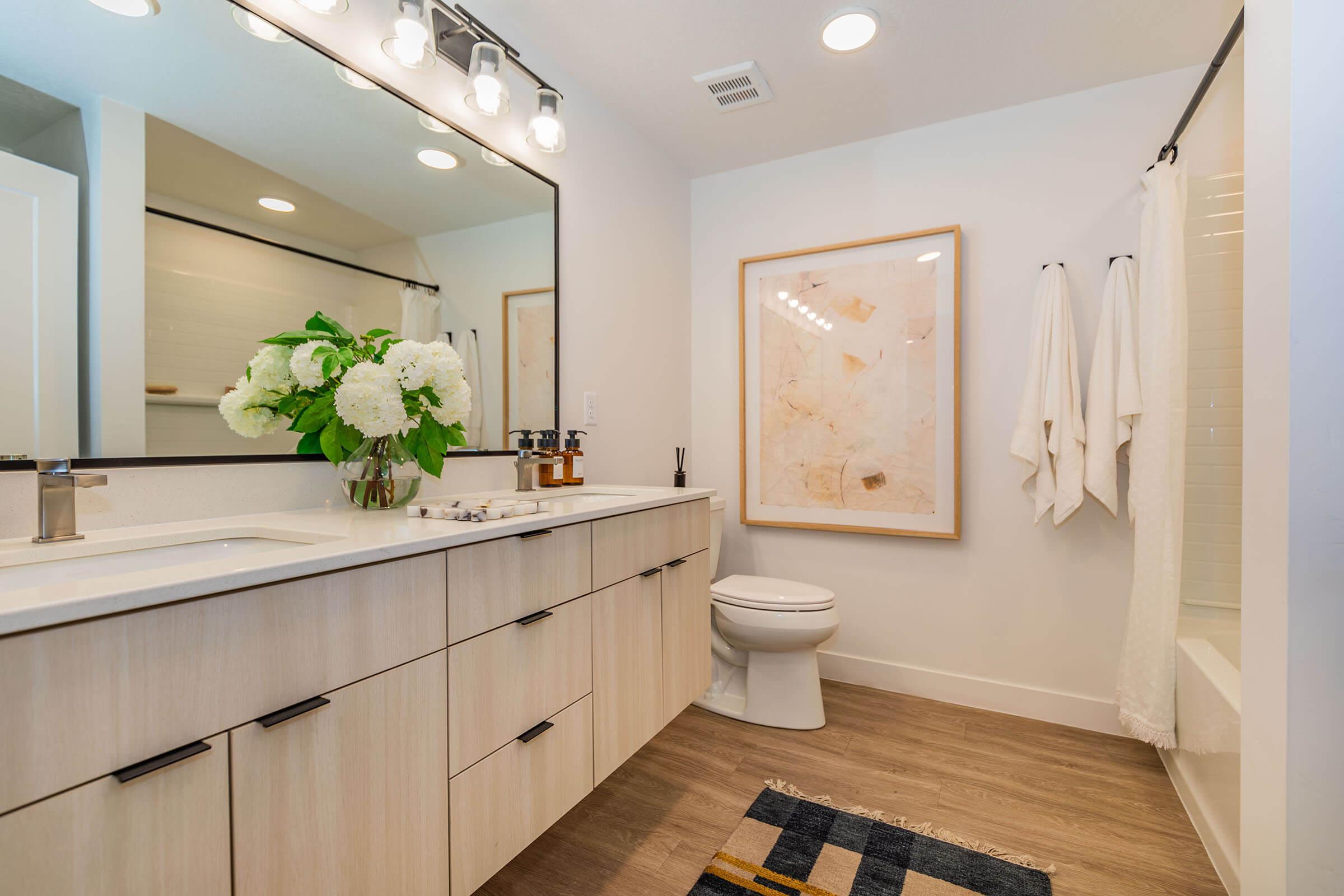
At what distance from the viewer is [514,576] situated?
1.12 meters

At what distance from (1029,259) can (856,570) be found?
139 cm

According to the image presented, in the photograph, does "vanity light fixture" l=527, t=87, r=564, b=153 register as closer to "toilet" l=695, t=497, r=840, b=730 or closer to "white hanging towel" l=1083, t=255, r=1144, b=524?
"toilet" l=695, t=497, r=840, b=730

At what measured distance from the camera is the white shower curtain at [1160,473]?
1702 millimetres

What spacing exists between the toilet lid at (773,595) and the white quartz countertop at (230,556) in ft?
2.79

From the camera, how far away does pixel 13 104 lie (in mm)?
922

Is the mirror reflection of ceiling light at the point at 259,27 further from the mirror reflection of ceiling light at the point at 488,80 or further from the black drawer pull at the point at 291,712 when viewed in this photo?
the black drawer pull at the point at 291,712

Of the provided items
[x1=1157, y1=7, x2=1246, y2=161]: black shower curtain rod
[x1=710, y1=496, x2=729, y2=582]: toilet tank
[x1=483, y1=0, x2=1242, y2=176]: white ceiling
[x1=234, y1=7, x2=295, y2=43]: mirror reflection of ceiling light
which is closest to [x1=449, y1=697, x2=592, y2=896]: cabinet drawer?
[x1=710, y1=496, x2=729, y2=582]: toilet tank

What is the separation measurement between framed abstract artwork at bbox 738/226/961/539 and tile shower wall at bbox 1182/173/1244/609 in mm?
701

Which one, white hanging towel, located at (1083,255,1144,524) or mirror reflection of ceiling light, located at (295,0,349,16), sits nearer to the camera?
mirror reflection of ceiling light, located at (295,0,349,16)

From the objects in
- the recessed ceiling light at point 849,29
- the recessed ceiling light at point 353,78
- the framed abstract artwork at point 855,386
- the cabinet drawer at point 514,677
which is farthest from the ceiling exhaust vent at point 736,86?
the cabinet drawer at point 514,677

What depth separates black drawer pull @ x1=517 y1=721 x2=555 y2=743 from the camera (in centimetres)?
113

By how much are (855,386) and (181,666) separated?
2356mm

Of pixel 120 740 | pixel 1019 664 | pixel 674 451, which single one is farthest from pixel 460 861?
pixel 1019 664

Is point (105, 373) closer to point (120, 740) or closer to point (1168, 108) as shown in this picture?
point (120, 740)
